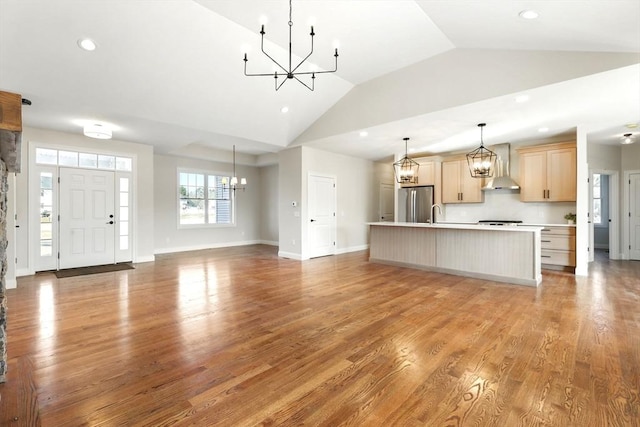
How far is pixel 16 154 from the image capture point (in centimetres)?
157

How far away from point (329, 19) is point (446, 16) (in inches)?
51.6

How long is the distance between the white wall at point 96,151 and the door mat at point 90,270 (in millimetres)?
486

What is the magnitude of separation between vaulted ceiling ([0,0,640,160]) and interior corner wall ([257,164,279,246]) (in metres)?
4.04

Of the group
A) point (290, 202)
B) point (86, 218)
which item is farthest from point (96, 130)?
point (290, 202)

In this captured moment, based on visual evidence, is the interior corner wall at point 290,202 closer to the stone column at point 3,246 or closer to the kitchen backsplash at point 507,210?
the kitchen backsplash at point 507,210

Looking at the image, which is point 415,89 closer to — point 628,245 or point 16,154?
point 16,154

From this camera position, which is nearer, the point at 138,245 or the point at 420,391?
the point at 420,391

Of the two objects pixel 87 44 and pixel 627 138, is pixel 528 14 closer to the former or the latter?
pixel 87 44

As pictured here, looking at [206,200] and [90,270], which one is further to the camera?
[206,200]

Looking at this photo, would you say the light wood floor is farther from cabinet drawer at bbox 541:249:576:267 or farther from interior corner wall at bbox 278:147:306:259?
interior corner wall at bbox 278:147:306:259

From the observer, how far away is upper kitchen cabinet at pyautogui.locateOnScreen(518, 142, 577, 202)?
586cm

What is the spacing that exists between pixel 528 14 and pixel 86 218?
774 cm

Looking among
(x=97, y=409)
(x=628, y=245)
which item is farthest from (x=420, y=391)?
(x=628, y=245)

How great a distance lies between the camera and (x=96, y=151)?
20.2 ft
